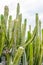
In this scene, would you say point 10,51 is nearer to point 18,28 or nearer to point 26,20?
point 18,28

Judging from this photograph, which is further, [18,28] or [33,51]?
[33,51]

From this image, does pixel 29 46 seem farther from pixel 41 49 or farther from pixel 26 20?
pixel 26 20

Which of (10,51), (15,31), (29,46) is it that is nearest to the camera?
(10,51)

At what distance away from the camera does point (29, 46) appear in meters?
1.94

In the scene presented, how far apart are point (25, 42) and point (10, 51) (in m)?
0.30

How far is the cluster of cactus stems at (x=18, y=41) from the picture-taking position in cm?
179

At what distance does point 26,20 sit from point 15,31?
0.97 feet

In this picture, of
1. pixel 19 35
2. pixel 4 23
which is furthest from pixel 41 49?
pixel 4 23

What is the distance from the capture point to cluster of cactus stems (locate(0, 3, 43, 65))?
1.79m

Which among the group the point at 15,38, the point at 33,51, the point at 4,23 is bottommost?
the point at 33,51

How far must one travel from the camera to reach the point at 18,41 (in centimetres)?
195

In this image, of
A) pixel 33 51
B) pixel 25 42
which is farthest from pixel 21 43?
pixel 33 51

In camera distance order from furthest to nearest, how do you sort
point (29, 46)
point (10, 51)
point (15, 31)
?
1. point (29, 46)
2. point (15, 31)
3. point (10, 51)

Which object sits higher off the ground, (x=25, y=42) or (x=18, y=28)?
(x=18, y=28)
